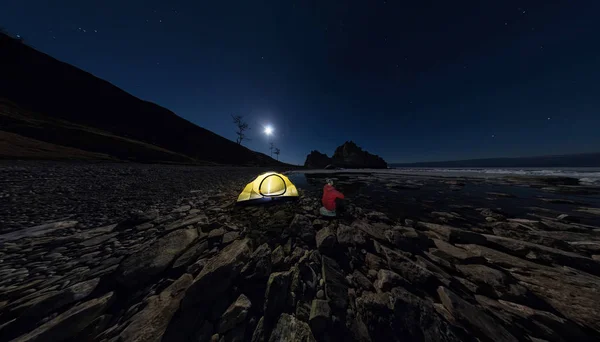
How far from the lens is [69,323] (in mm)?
2307

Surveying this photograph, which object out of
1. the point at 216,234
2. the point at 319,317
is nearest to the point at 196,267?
the point at 216,234

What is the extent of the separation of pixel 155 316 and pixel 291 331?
6.65 ft

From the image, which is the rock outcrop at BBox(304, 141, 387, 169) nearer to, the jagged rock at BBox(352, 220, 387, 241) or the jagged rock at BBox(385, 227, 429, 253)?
the jagged rock at BBox(352, 220, 387, 241)

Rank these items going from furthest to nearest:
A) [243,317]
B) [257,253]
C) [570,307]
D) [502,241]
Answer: [502,241]
[257,253]
[570,307]
[243,317]

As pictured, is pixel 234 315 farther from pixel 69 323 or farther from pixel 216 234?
pixel 216 234

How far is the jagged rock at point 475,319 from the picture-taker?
247 cm

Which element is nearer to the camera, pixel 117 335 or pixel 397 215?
pixel 117 335

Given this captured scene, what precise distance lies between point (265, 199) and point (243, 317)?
18.8ft

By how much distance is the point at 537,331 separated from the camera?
2.61 meters

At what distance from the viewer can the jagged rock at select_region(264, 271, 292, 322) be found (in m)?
2.77

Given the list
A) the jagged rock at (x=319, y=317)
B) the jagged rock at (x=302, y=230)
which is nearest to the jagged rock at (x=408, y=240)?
the jagged rock at (x=302, y=230)

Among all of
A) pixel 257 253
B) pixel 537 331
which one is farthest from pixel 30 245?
pixel 537 331

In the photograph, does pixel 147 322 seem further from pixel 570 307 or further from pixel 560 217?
pixel 560 217

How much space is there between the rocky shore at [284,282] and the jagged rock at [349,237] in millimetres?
36
